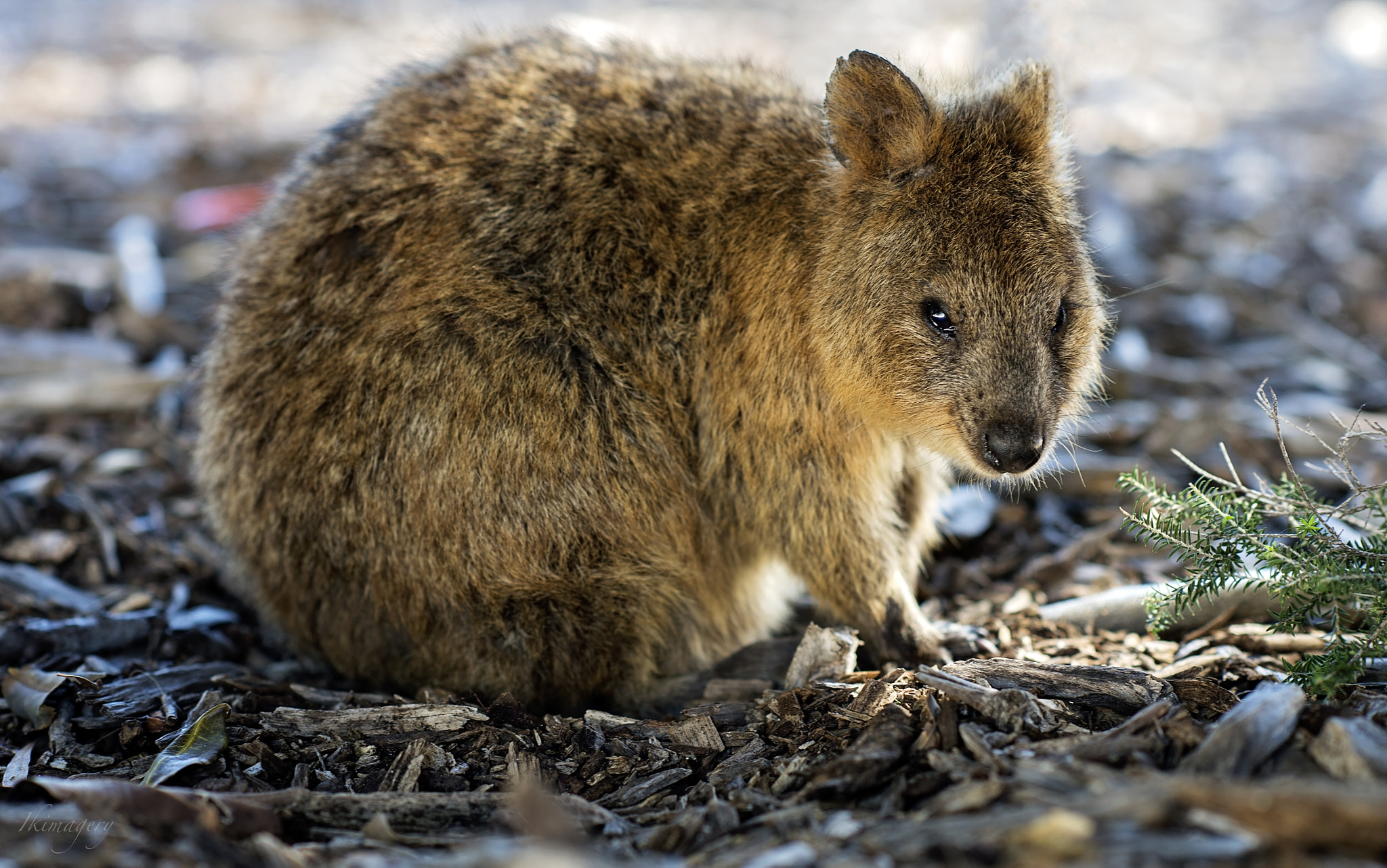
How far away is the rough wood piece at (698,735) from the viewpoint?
3521 mm

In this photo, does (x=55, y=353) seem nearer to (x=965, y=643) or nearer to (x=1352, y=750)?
(x=965, y=643)

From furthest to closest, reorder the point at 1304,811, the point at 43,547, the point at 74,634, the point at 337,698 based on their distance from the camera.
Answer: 1. the point at 43,547
2. the point at 74,634
3. the point at 337,698
4. the point at 1304,811

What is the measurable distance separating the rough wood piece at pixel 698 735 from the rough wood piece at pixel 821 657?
0.39 metres

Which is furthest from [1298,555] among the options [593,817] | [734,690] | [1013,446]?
[593,817]

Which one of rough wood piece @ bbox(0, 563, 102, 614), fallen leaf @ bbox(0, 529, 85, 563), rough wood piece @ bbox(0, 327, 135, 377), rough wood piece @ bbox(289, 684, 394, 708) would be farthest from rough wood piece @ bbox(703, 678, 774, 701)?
rough wood piece @ bbox(0, 327, 135, 377)

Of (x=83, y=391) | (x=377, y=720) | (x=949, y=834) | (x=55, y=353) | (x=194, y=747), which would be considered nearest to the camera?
(x=949, y=834)

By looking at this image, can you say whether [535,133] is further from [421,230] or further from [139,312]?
[139,312]

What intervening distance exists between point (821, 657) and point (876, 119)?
194 centimetres

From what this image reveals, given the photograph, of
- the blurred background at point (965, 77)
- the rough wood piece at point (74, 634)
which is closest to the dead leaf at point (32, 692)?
the rough wood piece at point (74, 634)

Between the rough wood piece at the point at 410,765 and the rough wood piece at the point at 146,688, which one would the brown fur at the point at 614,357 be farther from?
the rough wood piece at the point at 410,765

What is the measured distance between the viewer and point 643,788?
3.31 meters

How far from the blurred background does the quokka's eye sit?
82 centimetres

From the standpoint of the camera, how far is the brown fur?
3.75m

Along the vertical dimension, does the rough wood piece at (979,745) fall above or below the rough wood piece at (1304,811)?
below
